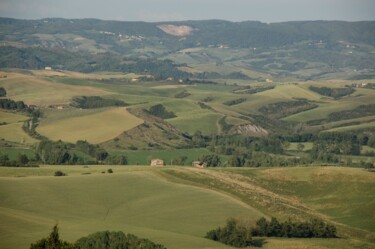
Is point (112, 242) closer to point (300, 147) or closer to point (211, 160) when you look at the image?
point (211, 160)

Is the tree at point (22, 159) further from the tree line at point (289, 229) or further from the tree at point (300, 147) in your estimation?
the tree at point (300, 147)

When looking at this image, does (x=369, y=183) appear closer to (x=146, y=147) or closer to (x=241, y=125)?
(x=146, y=147)

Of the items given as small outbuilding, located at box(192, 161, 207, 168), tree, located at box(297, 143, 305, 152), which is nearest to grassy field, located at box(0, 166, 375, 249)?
small outbuilding, located at box(192, 161, 207, 168)

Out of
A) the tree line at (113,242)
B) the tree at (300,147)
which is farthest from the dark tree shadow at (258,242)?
the tree at (300,147)

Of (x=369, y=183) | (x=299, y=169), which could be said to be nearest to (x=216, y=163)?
(x=299, y=169)

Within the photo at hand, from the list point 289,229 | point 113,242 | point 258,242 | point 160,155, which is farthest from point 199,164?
point 113,242

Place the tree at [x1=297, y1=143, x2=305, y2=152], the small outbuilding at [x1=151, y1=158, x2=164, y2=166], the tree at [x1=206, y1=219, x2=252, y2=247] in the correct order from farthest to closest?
the tree at [x1=297, y1=143, x2=305, y2=152], the small outbuilding at [x1=151, y1=158, x2=164, y2=166], the tree at [x1=206, y1=219, x2=252, y2=247]

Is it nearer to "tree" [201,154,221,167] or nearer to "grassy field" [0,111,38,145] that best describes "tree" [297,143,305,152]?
"tree" [201,154,221,167]
